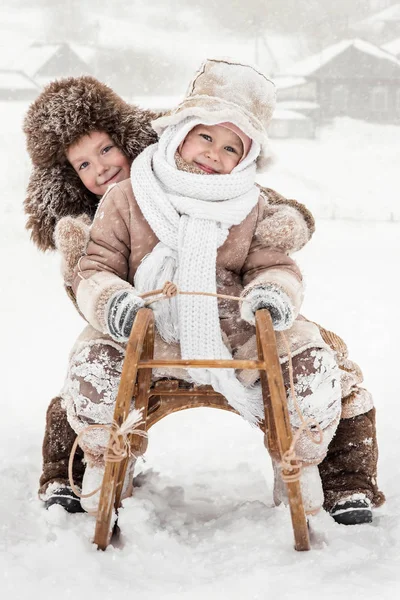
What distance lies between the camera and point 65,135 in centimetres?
209

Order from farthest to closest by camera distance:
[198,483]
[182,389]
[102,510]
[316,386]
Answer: [198,483], [182,389], [316,386], [102,510]

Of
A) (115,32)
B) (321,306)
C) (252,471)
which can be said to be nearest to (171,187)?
(252,471)

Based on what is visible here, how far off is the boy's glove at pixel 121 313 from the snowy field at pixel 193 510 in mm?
461

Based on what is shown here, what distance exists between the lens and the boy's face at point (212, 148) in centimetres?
182

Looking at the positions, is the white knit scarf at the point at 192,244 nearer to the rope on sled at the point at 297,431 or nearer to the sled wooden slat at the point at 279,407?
the rope on sled at the point at 297,431

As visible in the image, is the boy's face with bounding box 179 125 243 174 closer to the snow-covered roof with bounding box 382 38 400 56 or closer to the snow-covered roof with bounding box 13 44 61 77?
the snow-covered roof with bounding box 13 44 61 77

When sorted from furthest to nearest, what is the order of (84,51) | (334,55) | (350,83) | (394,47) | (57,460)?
(350,83) < (334,55) < (394,47) < (84,51) < (57,460)

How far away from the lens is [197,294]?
1.58 metres

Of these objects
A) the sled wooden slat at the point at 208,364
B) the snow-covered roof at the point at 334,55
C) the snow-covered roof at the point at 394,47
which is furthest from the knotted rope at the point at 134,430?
the snow-covered roof at the point at 394,47

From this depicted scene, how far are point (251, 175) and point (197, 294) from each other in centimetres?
44

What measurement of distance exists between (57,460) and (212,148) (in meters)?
0.96

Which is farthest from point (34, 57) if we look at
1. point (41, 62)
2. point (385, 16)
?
point (385, 16)

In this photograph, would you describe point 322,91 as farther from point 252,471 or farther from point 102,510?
point 102,510

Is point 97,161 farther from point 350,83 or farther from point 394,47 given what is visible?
point 350,83
